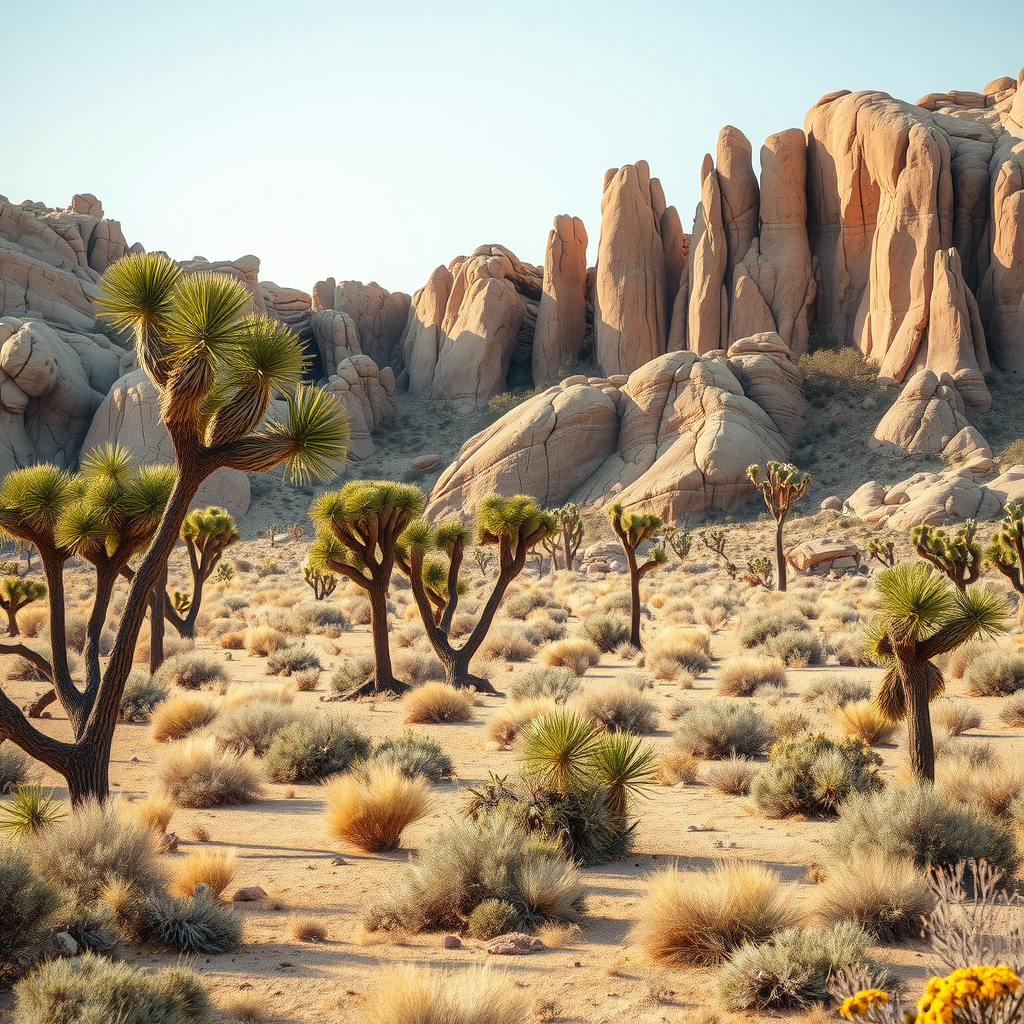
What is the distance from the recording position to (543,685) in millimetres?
15047

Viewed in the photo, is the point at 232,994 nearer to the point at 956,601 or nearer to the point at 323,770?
the point at 323,770

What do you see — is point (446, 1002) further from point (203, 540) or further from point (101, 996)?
point (203, 540)

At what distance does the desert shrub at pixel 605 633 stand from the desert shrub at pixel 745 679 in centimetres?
645

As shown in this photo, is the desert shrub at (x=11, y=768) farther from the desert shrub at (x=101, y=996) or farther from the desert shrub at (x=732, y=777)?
the desert shrub at (x=732, y=777)

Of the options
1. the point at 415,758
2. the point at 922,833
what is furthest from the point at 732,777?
the point at 415,758

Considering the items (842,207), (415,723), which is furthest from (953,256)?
(415,723)

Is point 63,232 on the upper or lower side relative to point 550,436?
upper

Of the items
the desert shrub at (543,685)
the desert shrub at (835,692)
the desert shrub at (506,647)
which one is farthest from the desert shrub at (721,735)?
the desert shrub at (506,647)

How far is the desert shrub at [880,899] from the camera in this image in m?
5.98

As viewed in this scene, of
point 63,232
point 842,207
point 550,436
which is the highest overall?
point 63,232

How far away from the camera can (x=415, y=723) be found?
14.7m

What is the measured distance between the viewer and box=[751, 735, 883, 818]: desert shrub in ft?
29.3

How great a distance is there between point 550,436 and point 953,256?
937 inches

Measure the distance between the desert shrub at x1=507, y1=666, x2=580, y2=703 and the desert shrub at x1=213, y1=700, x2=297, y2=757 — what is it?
165 inches
